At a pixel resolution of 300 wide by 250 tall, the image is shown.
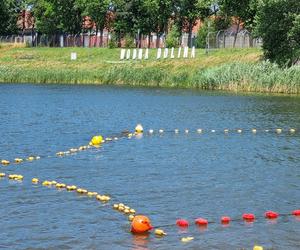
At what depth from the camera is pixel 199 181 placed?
2169 cm

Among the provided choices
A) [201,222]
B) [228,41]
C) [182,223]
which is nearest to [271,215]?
[201,222]

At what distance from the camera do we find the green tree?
2589 inches

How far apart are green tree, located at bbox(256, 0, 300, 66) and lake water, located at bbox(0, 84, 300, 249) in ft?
73.6

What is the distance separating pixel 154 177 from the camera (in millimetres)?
22188

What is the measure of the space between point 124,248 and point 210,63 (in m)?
68.3

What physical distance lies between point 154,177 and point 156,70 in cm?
5618

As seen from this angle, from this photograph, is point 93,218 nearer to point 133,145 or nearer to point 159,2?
point 133,145

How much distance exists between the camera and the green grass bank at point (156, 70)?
202 feet

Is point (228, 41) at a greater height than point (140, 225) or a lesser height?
greater

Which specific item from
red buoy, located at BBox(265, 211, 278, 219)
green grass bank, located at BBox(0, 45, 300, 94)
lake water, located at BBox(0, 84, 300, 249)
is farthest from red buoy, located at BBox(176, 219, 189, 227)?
green grass bank, located at BBox(0, 45, 300, 94)

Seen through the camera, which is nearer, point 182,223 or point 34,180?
point 182,223

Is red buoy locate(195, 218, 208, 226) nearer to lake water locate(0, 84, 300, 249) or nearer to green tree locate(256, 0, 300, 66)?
lake water locate(0, 84, 300, 249)

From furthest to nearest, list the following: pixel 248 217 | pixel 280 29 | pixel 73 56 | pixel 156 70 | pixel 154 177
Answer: pixel 73 56, pixel 156 70, pixel 280 29, pixel 154 177, pixel 248 217

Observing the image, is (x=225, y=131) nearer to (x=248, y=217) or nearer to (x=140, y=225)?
(x=248, y=217)
